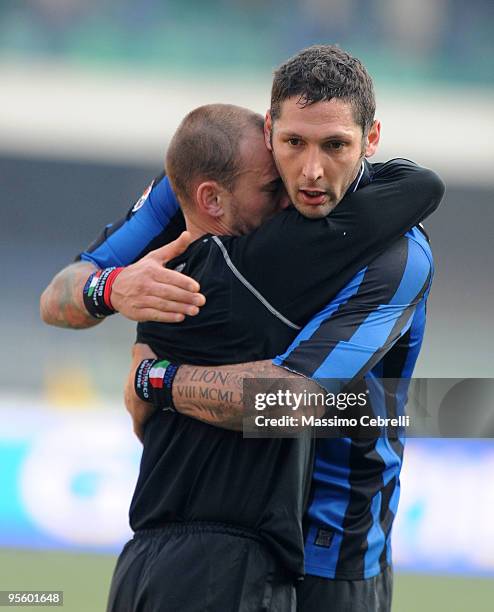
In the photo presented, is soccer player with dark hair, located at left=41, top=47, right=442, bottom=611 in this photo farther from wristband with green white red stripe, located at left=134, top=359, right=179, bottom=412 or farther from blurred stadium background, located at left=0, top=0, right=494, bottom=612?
blurred stadium background, located at left=0, top=0, right=494, bottom=612

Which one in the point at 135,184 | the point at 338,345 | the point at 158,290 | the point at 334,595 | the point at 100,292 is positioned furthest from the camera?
the point at 135,184

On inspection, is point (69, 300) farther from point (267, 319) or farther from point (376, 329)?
point (376, 329)

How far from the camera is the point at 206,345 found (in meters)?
2.17

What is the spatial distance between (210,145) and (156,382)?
1.72 feet

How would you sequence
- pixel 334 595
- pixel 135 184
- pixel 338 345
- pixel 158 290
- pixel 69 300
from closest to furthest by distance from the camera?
pixel 338 345
pixel 158 290
pixel 334 595
pixel 69 300
pixel 135 184

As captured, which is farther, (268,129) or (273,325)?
(268,129)

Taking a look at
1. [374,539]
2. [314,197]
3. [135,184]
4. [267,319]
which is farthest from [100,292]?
[135,184]

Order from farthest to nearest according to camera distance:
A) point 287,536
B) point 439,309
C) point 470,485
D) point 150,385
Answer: point 439,309 → point 470,485 → point 150,385 → point 287,536

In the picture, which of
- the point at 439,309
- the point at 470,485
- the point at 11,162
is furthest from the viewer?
the point at 11,162

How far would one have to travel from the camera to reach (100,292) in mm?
2396

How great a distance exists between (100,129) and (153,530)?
29.0 feet

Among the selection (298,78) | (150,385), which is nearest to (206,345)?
(150,385)

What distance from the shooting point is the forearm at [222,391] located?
2.06 metres

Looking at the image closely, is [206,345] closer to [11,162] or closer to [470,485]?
[470,485]
